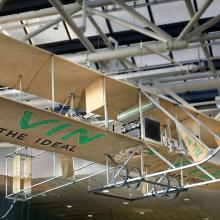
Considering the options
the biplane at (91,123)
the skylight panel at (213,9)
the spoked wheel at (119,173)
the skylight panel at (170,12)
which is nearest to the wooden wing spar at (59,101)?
the biplane at (91,123)

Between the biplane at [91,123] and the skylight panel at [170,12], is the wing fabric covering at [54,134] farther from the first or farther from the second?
the skylight panel at [170,12]

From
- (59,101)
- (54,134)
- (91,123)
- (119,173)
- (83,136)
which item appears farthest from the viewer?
(59,101)

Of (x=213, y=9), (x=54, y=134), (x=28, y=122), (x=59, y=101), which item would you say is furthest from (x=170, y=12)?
(x=28, y=122)

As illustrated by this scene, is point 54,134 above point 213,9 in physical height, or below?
below

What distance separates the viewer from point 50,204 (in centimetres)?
2792

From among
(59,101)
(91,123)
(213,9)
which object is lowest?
(91,123)

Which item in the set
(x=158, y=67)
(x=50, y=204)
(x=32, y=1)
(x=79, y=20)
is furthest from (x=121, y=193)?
(x=32, y=1)

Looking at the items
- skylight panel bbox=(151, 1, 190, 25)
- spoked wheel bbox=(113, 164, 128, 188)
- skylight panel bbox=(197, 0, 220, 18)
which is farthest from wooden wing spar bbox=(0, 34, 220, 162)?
skylight panel bbox=(197, 0, 220, 18)

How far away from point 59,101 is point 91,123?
1.34m

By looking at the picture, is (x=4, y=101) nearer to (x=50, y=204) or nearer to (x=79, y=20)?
(x=79, y=20)

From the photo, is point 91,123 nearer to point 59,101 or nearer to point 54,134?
point 54,134

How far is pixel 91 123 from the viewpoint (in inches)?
428

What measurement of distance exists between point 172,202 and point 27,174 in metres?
12.4

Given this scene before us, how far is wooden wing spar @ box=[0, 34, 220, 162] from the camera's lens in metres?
9.55
